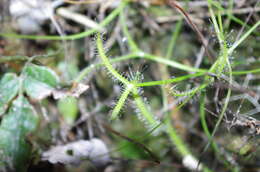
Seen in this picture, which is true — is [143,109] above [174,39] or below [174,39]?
below

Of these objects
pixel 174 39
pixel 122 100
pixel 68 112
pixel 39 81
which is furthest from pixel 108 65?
pixel 174 39

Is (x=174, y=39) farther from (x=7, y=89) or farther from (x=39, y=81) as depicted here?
(x=7, y=89)

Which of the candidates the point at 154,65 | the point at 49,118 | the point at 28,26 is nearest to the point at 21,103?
the point at 49,118

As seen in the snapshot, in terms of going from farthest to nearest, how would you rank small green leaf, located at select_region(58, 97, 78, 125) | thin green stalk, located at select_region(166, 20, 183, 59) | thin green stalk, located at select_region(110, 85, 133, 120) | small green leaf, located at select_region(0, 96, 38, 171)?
thin green stalk, located at select_region(166, 20, 183, 59), small green leaf, located at select_region(58, 97, 78, 125), small green leaf, located at select_region(0, 96, 38, 171), thin green stalk, located at select_region(110, 85, 133, 120)

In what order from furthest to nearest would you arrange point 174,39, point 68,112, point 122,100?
point 174,39
point 68,112
point 122,100

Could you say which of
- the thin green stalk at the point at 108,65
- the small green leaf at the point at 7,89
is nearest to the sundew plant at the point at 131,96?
the small green leaf at the point at 7,89

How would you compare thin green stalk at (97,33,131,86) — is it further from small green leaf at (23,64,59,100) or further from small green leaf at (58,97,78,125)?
small green leaf at (58,97,78,125)

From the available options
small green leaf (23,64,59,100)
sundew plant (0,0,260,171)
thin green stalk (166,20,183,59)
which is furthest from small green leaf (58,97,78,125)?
thin green stalk (166,20,183,59)
